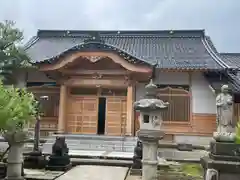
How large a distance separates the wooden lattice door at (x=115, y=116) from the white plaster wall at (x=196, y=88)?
1.16 meters

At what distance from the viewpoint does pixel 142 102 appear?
8367 mm

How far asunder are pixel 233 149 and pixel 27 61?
14543mm

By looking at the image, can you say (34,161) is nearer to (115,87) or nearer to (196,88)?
(115,87)

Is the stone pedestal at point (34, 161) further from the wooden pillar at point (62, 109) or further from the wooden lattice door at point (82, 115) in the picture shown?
the wooden lattice door at point (82, 115)

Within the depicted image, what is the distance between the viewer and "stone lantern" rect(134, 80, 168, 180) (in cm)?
786

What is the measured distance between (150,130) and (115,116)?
11.1 m

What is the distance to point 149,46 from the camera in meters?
24.2

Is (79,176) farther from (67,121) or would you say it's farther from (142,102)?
(67,121)

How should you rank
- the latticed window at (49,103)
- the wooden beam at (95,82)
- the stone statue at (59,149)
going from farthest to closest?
the latticed window at (49,103) < the wooden beam at (95,82) < the stone statue at (59,149)

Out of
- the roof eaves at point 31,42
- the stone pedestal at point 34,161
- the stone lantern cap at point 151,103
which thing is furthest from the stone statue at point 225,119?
the roof eaves at point 31,42

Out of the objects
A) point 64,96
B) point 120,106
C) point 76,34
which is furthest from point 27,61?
point 76,34

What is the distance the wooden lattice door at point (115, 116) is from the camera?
19.0 m

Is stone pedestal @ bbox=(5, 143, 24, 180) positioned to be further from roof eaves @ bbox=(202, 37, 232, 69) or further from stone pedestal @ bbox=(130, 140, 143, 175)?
roof eaves @ bbox=(202, 37, 232, 69)

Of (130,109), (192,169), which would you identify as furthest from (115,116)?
(192,169)
